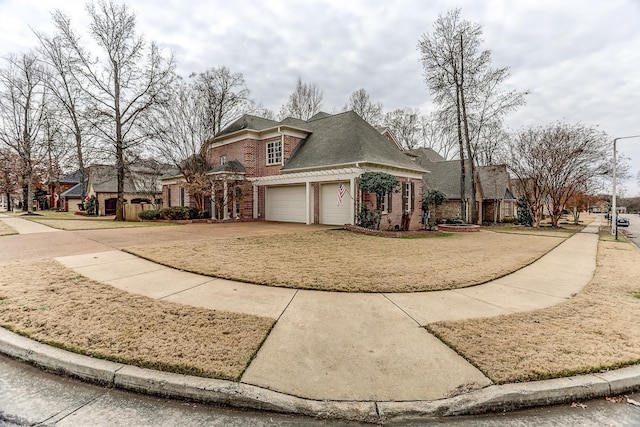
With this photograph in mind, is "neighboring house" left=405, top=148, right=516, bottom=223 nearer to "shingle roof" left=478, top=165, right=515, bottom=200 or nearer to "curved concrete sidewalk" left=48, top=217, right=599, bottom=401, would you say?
"shingle roof" left=478, top=165, right=515, bottom=200

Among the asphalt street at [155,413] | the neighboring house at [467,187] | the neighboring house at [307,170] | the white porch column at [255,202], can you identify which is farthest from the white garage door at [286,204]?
the asphalt street at [155,413]

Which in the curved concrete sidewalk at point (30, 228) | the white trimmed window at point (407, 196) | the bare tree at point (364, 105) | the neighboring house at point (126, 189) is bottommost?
the curved concrete sidewalk at point (30, 228)

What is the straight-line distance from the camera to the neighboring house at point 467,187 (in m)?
26.0

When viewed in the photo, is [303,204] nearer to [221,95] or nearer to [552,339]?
[221,95]

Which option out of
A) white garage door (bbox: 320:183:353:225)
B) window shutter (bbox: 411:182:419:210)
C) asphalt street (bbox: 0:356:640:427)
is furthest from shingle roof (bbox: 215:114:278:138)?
asphalt street (bbox: 0:356:640:427)

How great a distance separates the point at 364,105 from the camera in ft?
119

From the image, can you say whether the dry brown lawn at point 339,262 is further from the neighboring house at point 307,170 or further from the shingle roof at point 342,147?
the shingle roof at point 342,147

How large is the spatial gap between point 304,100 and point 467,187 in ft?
65.9

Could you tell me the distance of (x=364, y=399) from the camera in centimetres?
247

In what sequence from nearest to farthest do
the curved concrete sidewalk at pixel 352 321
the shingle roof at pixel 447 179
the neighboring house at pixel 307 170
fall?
1. the curved concrete sidewalk at pixel 352 321
2. the neighboring house at pixel 307 170
3. the shingle roof at pixel 447 179

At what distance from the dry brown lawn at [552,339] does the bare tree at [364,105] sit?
34.0 metres

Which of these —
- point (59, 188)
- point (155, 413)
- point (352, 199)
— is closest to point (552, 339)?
point (155, 413)

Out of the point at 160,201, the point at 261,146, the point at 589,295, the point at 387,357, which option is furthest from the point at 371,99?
the point at 387,357

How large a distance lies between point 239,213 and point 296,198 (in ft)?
14.7
